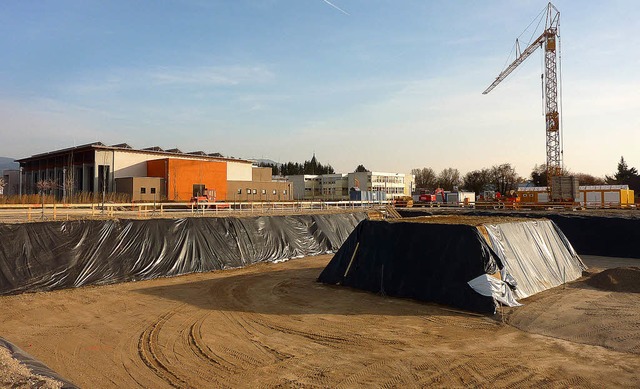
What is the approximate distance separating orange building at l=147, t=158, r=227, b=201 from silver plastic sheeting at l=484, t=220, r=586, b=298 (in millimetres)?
41979

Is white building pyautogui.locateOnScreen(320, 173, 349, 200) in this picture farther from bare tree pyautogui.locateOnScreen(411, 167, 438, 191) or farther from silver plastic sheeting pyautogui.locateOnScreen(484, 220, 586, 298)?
silver plastic sheeting pyautogui.locateOnScreen(484, 220, 586, 298)

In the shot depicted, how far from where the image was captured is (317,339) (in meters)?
9.70

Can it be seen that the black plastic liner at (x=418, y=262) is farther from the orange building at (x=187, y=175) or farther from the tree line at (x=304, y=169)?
the tree line at (x=304, y=169)

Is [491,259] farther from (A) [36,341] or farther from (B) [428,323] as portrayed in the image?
(A) [36,341]

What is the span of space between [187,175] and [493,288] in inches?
1943

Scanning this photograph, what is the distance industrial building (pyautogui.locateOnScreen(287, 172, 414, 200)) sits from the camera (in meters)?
104

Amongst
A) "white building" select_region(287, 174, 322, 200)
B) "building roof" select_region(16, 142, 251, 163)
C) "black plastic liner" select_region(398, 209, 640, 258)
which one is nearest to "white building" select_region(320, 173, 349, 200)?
"white building" select_region(287, 174, 322, 200)

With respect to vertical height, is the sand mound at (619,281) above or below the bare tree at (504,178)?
below

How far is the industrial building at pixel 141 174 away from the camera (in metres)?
52.9

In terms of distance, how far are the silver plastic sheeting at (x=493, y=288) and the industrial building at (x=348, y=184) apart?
88.3 meters

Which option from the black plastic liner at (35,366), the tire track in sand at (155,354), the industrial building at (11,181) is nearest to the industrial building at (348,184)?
the industrial building at (11,181)

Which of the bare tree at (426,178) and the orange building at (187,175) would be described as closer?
the orange building at (187,175)

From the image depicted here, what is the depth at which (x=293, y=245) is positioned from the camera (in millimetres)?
24578

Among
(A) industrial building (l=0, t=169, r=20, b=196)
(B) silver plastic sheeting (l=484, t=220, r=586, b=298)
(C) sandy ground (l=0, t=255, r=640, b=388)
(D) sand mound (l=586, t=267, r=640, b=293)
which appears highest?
(A) industrial building (l=0, t=169, r=20, b=196)
